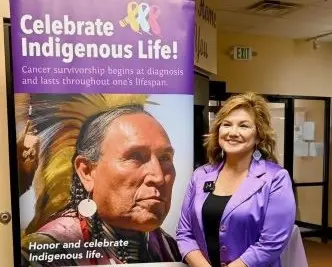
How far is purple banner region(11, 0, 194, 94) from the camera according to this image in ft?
5.66

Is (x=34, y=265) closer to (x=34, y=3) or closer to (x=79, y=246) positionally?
(x=79, y=246)

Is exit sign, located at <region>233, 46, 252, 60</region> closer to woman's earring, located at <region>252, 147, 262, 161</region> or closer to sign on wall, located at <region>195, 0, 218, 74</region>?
sign on wall, located at <region>195, 0, 218, 74</region>

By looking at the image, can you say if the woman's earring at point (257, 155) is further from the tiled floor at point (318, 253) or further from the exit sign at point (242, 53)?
the exit sign at point (242, 53)

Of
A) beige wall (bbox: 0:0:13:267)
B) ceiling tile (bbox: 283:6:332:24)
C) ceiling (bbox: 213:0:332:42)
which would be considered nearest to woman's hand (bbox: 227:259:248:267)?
beige wall (bbox: 0:0:13:267)

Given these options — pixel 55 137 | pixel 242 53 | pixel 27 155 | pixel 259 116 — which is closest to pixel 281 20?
pixel 242 53

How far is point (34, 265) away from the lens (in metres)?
1.79

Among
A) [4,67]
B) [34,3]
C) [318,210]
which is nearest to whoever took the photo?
[34,3]

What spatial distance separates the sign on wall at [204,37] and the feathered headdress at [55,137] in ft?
3.59

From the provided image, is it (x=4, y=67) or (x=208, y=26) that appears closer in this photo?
(x=4, y=67)

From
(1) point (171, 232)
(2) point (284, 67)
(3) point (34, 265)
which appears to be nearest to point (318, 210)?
(2) point (284, 67)

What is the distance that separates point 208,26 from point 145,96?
1.37m

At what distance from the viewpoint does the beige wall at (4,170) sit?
2010 millimetres

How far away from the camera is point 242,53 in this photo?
17.0 feet

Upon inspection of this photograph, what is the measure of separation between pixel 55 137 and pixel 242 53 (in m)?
3.86
